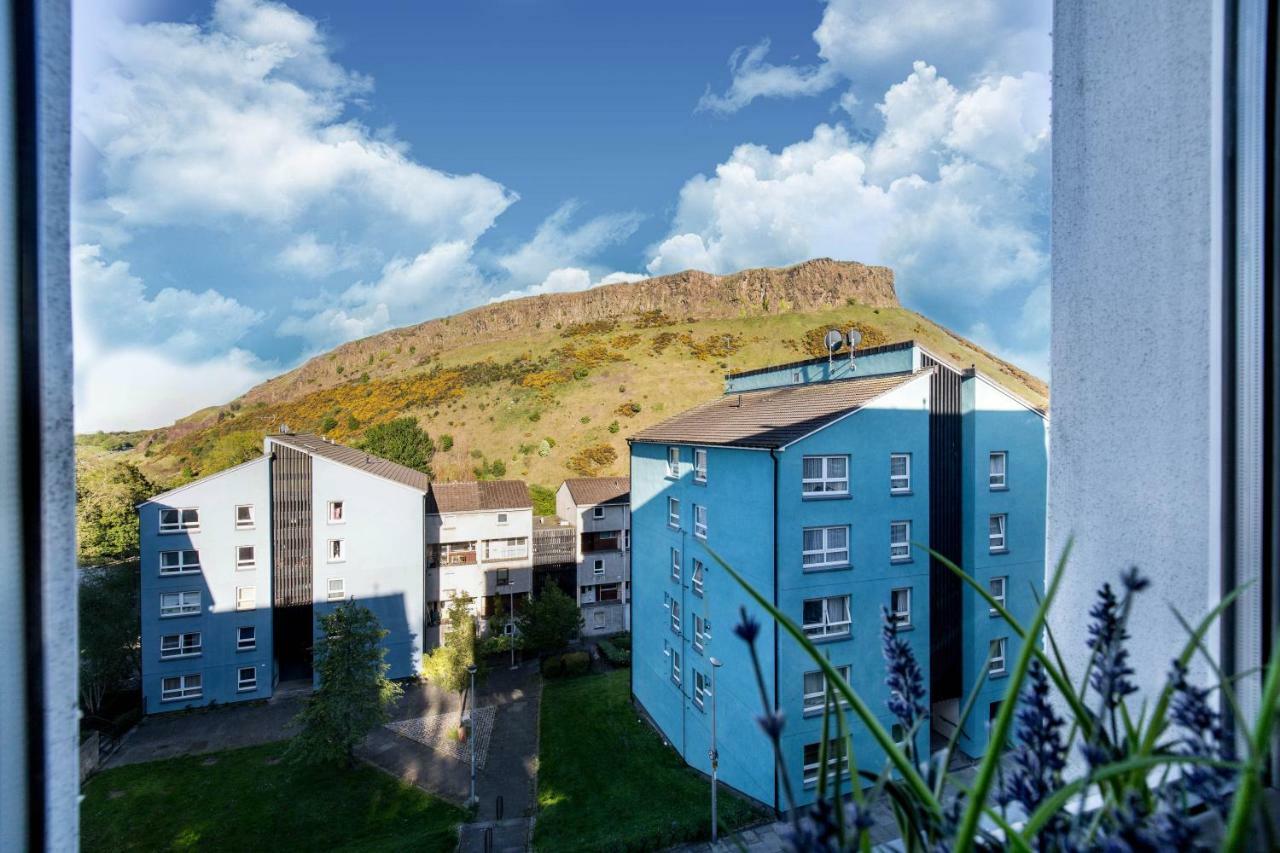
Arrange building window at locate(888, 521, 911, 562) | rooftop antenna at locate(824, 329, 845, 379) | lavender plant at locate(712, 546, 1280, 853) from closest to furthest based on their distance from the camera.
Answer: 1. lavender plant at locate(712, 546, 1280, 853)
2. building window at locate(888, 521, 911, 562)
3. rooftop antenna at locate(824, 329, 845, 379)

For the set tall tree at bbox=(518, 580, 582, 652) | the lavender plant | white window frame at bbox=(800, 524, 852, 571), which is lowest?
tall tree at bbox=(518, 580, 582, 652)

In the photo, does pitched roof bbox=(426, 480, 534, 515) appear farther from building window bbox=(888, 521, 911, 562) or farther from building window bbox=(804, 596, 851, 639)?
building window bbox=(888, 521, 911, 562)

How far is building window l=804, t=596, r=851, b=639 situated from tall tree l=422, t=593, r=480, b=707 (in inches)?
132

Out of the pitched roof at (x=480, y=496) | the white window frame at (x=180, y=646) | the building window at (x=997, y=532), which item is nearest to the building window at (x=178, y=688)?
the white window frame at (x=180, y=646)

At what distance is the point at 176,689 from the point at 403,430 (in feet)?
8.87

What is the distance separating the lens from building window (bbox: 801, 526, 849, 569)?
9.21 feet

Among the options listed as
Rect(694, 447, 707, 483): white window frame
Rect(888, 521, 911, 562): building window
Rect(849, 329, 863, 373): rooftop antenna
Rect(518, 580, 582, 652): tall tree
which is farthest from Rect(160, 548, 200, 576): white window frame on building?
Rect(849, 329, 863, 373): rooftop antenna

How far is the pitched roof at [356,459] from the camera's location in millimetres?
3979

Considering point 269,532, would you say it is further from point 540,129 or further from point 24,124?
point 24,124

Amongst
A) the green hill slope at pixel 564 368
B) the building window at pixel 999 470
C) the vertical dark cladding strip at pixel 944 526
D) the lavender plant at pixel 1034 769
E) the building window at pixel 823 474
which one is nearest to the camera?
the lavender plant at pixel 1034 769

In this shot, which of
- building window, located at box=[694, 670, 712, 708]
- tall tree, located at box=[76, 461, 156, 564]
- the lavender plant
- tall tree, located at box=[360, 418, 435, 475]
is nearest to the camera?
the lavender plant

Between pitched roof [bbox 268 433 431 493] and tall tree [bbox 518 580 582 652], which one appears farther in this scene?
tall tree [bbox 518 580 582 652]

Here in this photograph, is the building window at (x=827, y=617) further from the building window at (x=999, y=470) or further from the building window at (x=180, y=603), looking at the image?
the building window at (x=180, y=603)

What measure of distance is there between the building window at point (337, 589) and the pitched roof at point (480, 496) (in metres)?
1.56
